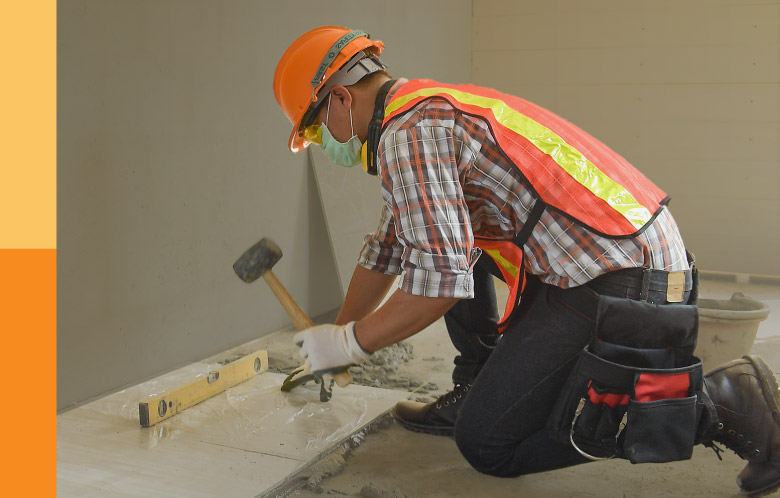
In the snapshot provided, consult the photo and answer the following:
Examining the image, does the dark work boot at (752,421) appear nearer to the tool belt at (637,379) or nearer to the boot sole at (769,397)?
the boot sole at (769,397)

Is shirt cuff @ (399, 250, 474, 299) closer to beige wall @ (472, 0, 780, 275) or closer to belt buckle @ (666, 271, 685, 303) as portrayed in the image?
belt buckle @ (666, 271, 685, 303)

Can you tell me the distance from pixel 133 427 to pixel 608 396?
57.0 inches

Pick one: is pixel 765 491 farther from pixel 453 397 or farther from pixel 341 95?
pixel 341 95

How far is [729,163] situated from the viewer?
5.23 metres

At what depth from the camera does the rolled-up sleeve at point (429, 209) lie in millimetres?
1732

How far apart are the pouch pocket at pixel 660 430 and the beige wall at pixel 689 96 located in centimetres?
376

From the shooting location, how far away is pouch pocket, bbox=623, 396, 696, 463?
5.90 ft

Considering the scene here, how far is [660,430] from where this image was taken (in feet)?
5.96

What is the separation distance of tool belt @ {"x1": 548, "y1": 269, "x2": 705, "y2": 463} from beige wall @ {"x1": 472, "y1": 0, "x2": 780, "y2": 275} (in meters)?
3.73

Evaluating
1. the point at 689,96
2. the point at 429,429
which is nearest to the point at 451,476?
the point at 429,429

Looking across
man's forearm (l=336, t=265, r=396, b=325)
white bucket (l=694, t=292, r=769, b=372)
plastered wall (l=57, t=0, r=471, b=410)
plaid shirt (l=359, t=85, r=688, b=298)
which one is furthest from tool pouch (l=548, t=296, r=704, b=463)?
plastered wall (l=57, t=0, r=471, b=410)

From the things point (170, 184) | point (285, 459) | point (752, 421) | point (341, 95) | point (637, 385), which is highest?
point (341, 95)

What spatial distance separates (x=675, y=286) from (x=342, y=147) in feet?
2.94

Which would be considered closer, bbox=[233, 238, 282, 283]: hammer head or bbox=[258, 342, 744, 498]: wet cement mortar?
bbox=[258, 342, 744, 498]: wet cement mortar
